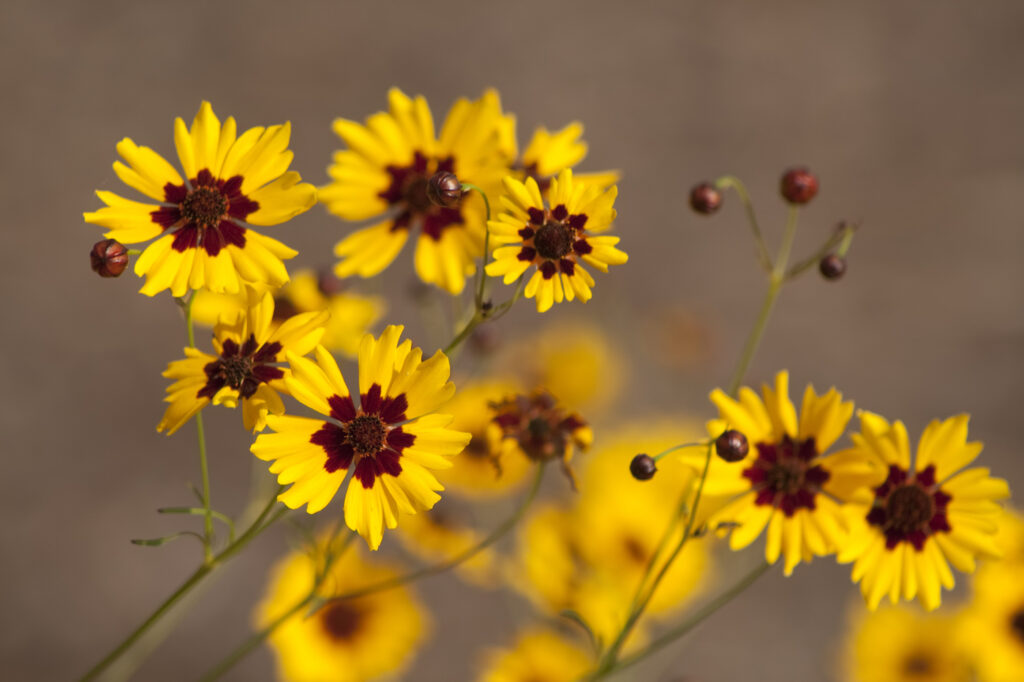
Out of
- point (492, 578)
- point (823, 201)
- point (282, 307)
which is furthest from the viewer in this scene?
point (823, 201)

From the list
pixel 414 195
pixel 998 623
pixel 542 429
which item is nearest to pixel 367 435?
pixel 542 429

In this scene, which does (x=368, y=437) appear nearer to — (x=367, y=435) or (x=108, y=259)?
(x=367, y=435)

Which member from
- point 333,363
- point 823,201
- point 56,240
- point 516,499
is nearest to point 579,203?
point 333,363

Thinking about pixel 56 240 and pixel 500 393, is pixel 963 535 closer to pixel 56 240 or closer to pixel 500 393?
pixel 500 393

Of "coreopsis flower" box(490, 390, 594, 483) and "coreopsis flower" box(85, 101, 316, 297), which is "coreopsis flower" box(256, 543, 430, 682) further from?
"coreopsis flower" box(85, 101, 316, 297)

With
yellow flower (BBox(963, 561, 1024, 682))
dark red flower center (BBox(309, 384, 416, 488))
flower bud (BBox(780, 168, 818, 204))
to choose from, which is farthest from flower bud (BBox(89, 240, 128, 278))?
yellow flower (BBox(963, 561, 1024, 682))

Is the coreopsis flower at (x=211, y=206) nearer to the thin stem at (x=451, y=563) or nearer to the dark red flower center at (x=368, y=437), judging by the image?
the dark red flower center at (x=368, y=437)
